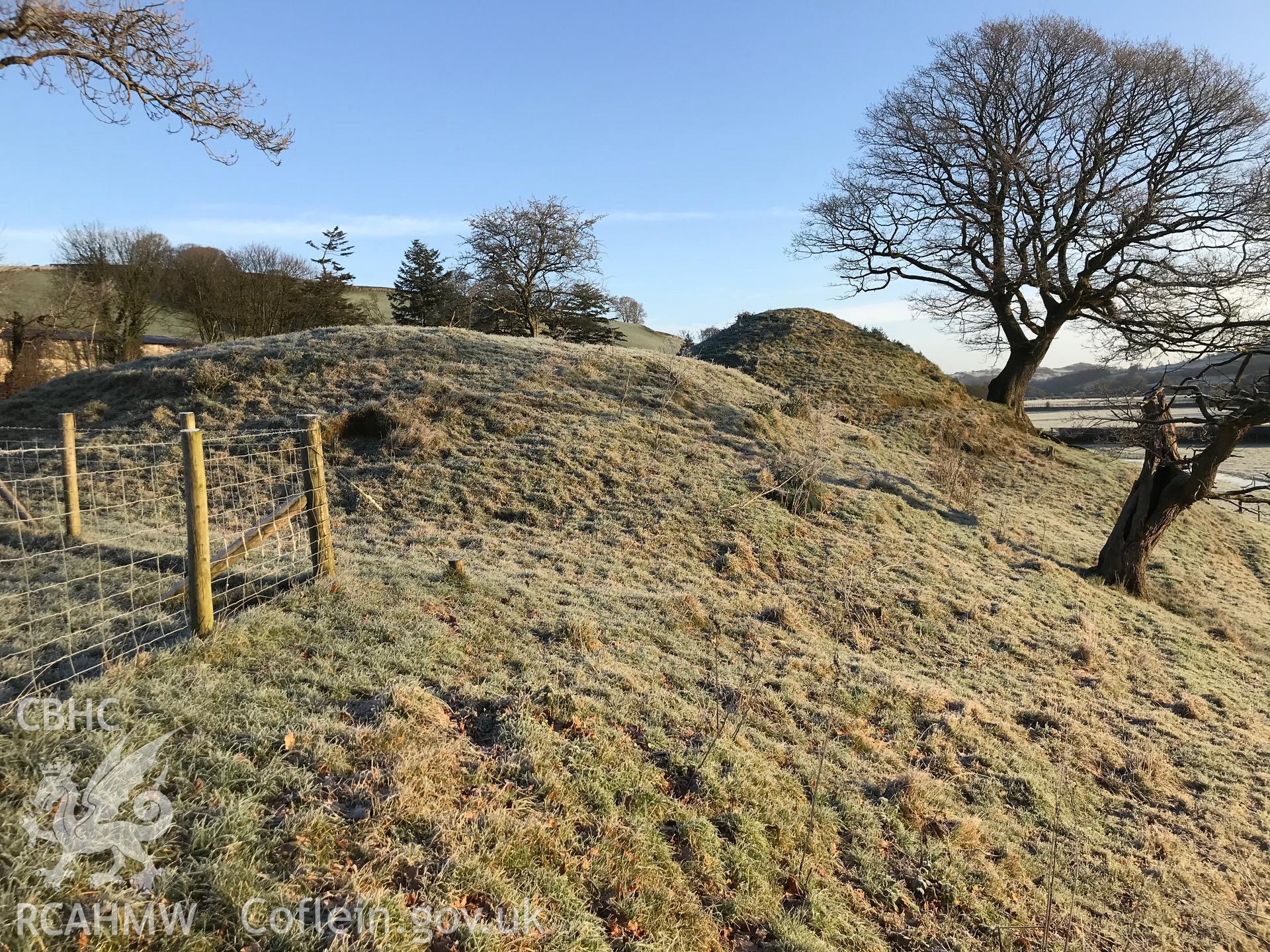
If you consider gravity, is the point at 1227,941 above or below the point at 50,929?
below

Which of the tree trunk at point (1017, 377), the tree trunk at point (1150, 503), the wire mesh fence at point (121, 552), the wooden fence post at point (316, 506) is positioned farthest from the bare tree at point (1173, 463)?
the wire mesh fence at point (121, 552)

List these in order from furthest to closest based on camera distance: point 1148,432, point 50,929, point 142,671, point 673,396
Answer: point 673,396
point 1148,432
point 142,671
point 50,929

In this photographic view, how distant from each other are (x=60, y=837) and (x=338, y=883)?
1.20 meters

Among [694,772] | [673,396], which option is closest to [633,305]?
[673,396]

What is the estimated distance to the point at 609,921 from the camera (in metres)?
3.23

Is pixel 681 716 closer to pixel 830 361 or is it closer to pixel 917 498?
pixel 917 498

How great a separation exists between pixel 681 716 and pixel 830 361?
23.4m

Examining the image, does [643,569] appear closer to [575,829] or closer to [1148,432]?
[575,829]

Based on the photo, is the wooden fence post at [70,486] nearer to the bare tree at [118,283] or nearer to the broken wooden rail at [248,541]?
the broken wooden rail at [248,541]

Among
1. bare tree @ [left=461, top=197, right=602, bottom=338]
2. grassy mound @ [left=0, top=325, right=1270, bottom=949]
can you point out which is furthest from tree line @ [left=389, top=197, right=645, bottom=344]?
grassy mound @ [left=0, top=325, right=1270, bottom=949]

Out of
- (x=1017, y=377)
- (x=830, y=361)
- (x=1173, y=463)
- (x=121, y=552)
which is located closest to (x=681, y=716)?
(x=121, y=552)

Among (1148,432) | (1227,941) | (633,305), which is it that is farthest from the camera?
(633,305)

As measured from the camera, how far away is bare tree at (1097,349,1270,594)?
10906 mm

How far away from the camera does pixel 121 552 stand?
7.36 metres
